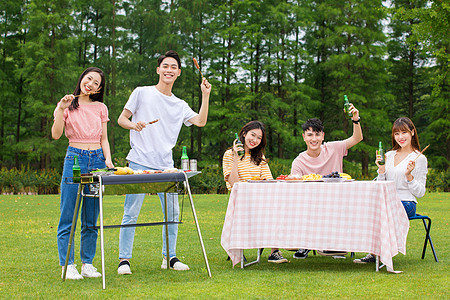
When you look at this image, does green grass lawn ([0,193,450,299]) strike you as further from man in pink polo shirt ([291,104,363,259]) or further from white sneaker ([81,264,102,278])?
man in pink polo shirt ([291,104,363,259])

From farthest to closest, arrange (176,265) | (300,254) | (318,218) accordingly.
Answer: (300,254)
(176,265)
(318,218)

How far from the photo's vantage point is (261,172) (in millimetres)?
5828

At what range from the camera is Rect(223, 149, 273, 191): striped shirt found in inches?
224

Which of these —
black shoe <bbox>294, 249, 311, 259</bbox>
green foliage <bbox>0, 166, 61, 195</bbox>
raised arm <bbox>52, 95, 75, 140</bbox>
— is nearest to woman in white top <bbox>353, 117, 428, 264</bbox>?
black shoe <bbox>294, 249, 311, 259</bbox>

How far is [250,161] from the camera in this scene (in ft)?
19.1

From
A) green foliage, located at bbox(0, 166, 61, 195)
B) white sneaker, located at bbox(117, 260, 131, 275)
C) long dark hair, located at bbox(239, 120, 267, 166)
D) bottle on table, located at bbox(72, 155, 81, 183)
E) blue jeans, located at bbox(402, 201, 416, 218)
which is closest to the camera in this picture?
bottle on table, located at bbox(72, 155, 81, 183)

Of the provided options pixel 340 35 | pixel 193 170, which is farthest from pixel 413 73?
pixel 193 170

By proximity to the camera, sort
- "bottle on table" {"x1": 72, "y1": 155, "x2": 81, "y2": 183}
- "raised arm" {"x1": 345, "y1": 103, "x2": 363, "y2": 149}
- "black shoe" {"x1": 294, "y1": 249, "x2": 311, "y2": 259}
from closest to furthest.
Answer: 1. "bottle on table" {"x1": 72, "y1": 155, "x2": 81, "y2": 183}
2. "raised arm" {"x1": 345, "y1": 103, "x2": 363, "y2": 149}
3. "black shoe" {"x1": 294, "y1": 249, "x2": 311, "y2": 259}

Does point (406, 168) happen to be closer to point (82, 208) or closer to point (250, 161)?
point (250, 161)

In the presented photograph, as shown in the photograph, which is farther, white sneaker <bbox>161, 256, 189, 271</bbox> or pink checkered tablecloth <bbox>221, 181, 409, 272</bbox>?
white sneaker <bbox>161, 256, 189, 271</bbox>

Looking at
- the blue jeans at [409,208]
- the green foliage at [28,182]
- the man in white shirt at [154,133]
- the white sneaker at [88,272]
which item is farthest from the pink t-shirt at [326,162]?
the green foliage at [28,182]

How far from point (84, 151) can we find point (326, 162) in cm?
255

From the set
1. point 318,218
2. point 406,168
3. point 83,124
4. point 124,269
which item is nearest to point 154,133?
point 83,124

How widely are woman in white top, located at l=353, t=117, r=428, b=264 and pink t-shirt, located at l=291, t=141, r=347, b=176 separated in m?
0.40
